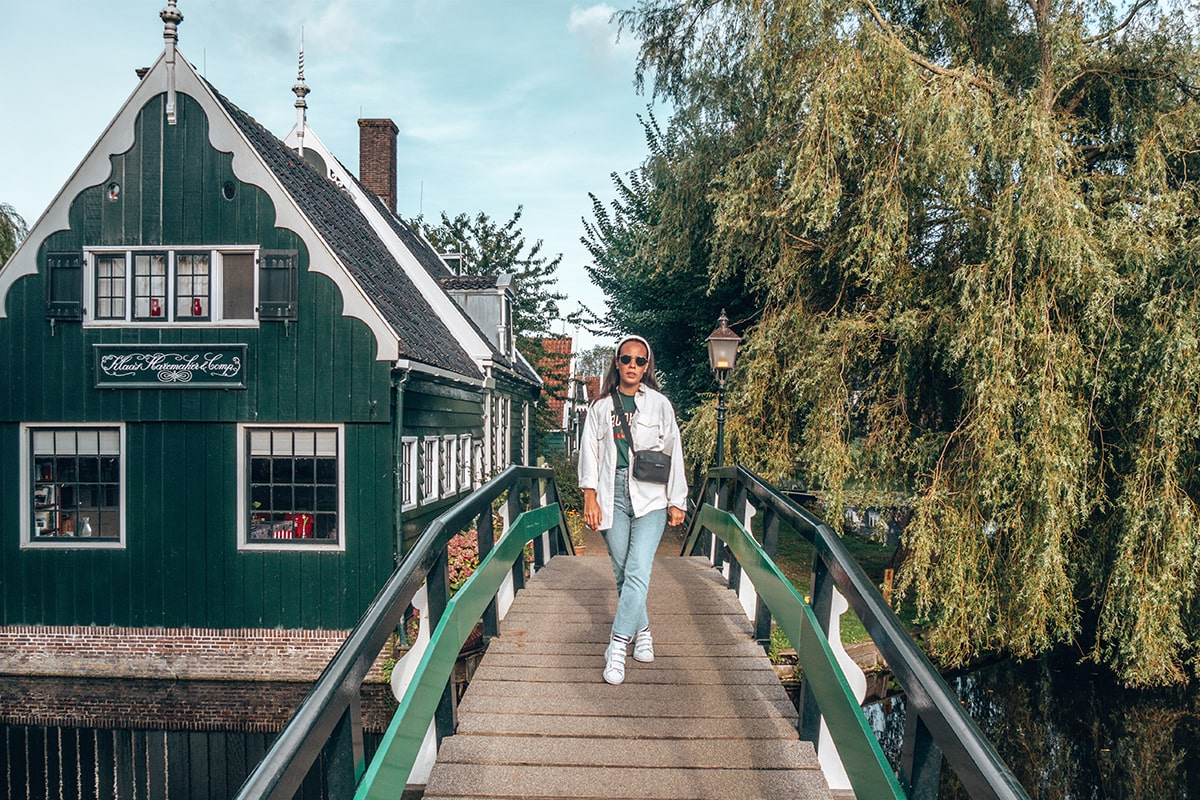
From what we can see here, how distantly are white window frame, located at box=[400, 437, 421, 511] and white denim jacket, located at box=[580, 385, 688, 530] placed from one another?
7357 millimetres

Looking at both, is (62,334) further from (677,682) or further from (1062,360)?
(1062,360)

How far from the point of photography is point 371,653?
7.64ft

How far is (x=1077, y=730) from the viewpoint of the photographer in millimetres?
10023

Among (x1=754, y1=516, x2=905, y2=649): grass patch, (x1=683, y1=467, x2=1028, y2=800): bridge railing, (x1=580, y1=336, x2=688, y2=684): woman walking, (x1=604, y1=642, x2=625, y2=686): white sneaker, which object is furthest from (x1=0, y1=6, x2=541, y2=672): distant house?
(x1=683, y1=467, x2=1028, y2=800): bridge railing

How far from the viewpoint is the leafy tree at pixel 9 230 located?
691 inches

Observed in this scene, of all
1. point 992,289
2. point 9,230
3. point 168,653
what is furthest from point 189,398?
point 9,230

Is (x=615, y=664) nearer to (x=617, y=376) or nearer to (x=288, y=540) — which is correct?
(x=617, y=376)

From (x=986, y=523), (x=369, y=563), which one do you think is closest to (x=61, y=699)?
(x=369, y=563)

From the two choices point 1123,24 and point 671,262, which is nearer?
point 1123,24

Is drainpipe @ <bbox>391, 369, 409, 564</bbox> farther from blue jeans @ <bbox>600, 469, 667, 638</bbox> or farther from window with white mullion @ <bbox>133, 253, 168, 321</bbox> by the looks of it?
blue jeans @ <bbox>600, 469, 667, 638</bbox>

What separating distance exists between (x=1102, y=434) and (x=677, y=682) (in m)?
7.38

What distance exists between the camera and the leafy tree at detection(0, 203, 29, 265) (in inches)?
691

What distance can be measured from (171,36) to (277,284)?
3.28m

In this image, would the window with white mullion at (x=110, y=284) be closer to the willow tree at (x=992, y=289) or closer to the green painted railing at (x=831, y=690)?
the willow tree at (x=992, y=289)
